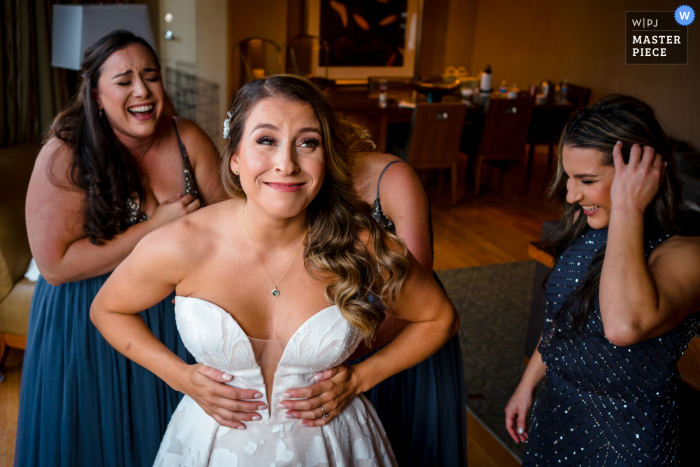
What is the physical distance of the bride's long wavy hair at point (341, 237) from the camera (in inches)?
53.3

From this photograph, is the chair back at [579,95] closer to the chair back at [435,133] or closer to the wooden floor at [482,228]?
the wooden floor at [482,228]

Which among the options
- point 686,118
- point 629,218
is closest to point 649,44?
point 686,118

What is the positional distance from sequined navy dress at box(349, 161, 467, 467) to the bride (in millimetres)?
406

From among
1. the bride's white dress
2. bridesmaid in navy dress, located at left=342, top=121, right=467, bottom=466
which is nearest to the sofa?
the bride's white dress

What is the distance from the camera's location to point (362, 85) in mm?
8828

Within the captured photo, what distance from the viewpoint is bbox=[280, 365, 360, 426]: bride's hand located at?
1.38 meters

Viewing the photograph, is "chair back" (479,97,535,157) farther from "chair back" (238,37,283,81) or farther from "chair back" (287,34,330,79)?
"chair back" (287,34,330,79)

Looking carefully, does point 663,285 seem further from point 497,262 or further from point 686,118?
point 686,118

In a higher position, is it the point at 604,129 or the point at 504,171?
the point at 604,129

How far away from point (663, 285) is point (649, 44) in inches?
130

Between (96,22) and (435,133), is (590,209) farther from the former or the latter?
(435,133)
